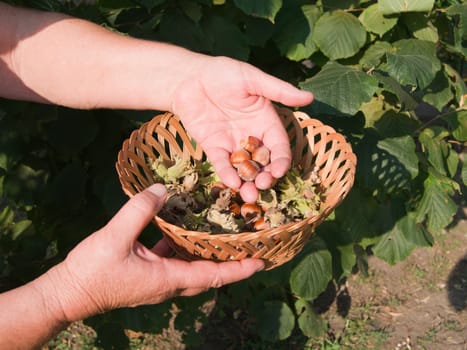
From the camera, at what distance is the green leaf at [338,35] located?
88.3 inches

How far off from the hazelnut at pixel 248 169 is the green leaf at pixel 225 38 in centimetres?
65

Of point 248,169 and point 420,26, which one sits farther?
point 420,26

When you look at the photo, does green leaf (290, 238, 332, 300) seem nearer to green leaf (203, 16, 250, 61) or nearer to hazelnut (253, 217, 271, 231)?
hazelnut (253, 217, 271, 231)

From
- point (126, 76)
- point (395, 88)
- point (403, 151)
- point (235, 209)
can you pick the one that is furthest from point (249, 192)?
point (403, 151)

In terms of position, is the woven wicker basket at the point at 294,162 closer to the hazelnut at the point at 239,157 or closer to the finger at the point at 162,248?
the finger at the point at 162,248

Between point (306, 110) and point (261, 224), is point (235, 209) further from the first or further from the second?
point (306, 110)

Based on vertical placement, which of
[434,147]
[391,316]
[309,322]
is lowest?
[391,316]

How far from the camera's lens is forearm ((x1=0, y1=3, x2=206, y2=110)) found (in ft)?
5.92

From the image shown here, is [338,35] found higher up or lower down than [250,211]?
higher up

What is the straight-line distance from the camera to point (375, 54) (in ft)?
7.40

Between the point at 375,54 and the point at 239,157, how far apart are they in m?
0.86

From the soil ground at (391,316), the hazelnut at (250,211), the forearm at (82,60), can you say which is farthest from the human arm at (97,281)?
the soil ground at (391,316)

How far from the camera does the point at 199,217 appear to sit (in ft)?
5.84

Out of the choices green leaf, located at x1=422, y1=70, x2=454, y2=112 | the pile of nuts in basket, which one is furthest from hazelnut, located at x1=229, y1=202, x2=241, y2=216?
green leaf, located at x1=422, y1=70, x2=454, y2=112
